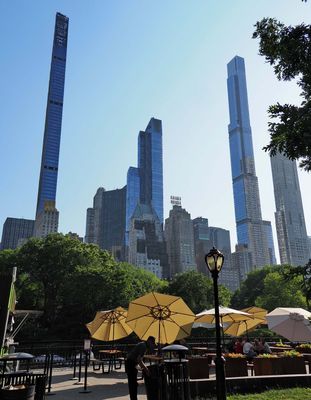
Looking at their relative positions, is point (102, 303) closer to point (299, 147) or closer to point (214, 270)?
point (214, 270)

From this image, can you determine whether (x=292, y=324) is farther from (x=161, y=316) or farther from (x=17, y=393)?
(x=17, y=393)

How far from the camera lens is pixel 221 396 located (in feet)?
25.9

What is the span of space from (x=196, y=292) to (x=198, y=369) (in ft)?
125

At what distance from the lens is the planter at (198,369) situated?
10898 millimetres

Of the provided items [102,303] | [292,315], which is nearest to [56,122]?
[102,303]

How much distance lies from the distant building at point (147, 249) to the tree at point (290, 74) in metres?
171

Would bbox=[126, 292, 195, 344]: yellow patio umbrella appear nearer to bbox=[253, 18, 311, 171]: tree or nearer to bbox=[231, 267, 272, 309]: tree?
A: bbox=[253, 18, 311, 171]: tree

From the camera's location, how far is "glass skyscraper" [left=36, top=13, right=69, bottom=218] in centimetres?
17888

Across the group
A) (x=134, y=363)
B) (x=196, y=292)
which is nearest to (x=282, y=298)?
(x=196, y=292)

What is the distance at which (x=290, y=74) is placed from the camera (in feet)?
26.0

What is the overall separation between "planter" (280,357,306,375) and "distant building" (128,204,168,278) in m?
167

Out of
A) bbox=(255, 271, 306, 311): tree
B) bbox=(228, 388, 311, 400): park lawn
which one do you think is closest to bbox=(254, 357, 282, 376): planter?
bbox=(228, 388, 311, 400): park lawn

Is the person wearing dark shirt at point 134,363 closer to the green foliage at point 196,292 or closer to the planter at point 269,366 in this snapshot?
the planter at point 269,366

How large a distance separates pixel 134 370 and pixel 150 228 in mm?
189641
